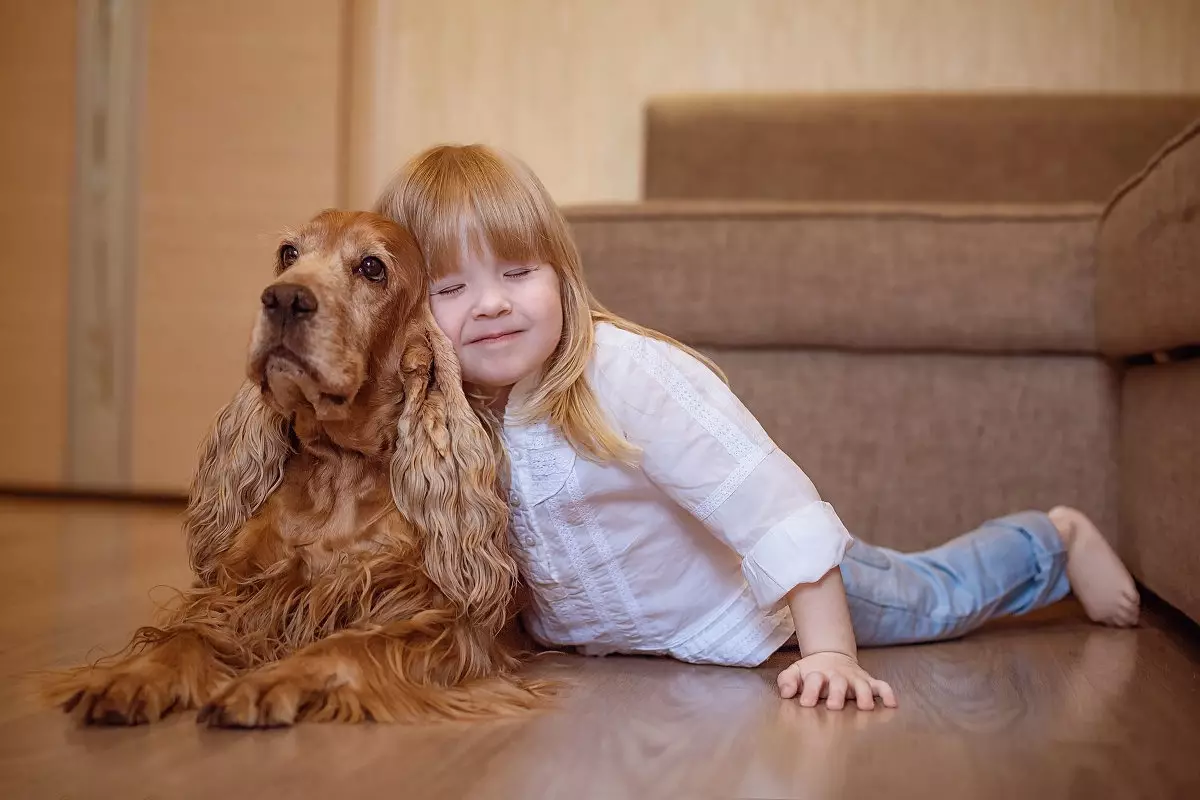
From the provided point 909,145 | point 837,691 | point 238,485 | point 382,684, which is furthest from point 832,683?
point 909,145

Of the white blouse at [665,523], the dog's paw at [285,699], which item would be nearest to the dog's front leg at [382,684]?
the dog's paw at [285,699]

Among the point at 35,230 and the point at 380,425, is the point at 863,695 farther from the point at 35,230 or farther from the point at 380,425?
the point at 35,230

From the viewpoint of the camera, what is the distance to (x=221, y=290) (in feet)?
11.0

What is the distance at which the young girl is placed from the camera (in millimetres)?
1234

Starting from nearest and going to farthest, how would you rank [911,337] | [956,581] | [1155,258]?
[1155,258] < [956,581] < [911,337]

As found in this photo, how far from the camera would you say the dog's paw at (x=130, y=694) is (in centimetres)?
98

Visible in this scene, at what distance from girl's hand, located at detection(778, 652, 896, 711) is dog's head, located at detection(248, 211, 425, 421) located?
1.72ft

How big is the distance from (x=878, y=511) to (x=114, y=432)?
2.33 metres

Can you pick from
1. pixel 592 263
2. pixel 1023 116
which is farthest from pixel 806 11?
pixel 592 263

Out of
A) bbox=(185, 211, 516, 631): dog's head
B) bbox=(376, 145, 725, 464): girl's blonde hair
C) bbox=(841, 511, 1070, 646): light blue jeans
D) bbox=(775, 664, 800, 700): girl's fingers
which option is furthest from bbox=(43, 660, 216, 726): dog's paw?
bbox=(841, 511, 1070, 646): light blue jeans

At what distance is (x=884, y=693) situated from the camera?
3.81ft

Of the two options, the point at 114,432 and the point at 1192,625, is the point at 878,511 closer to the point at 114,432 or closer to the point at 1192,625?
the point at 1192,625

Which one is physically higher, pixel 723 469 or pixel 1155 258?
pixel 1155 258

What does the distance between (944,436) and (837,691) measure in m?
0.92
